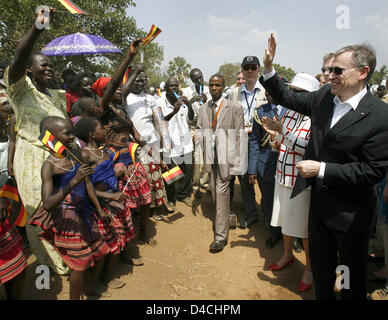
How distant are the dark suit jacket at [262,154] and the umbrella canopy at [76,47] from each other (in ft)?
13.7

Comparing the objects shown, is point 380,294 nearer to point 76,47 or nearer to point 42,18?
point 42,18

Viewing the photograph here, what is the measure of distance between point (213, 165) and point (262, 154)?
0.73 m

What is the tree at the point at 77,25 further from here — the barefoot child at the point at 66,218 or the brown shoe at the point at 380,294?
the brown shoe at the point at 380,294

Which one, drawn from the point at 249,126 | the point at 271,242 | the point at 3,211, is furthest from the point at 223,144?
the point at 3,211

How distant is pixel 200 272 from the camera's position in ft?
10.1

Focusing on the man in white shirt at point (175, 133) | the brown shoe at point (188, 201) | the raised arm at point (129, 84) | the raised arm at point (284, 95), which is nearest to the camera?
the raised arm at point (284, 95)

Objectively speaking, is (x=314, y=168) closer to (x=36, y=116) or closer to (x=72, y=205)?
(x=72, y=205)

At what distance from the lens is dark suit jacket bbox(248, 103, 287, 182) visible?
3609 millimetres

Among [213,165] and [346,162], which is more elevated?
[346,162]

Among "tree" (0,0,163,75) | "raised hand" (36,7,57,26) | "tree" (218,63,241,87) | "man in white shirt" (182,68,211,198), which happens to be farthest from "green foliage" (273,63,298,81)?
"raised hand" (36,7,57,26)

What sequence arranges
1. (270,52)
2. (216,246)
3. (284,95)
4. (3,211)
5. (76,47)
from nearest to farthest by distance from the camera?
(3,211)
(270,52)
(284,95)
(216,246)
(76,47)

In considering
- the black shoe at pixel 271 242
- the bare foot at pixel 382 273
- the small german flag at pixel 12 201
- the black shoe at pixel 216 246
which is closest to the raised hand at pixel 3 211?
the small german flag at pixel 12 201

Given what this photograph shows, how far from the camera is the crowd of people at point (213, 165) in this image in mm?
1925
